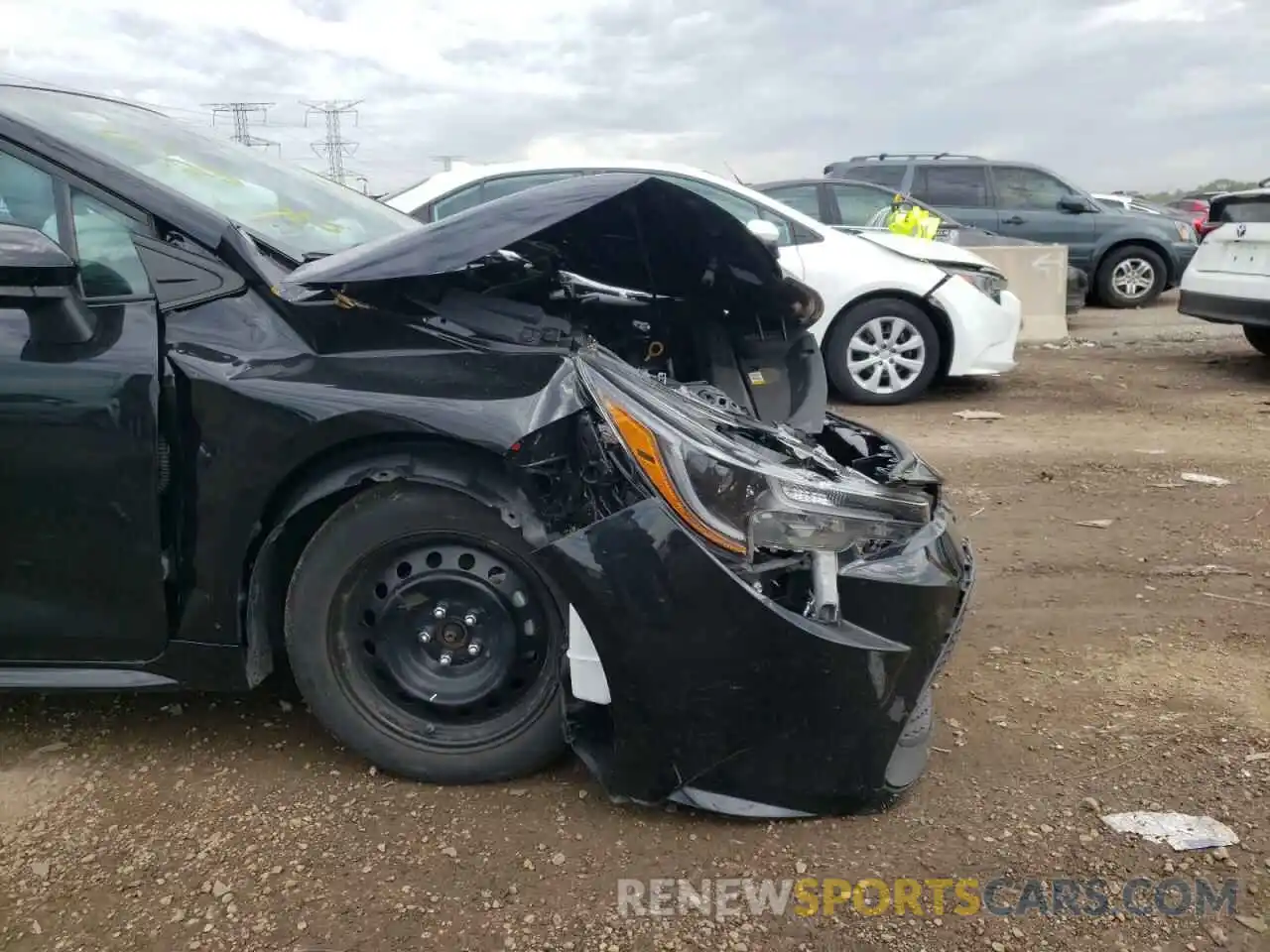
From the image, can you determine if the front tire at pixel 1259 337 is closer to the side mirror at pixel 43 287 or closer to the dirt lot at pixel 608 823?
the dirt lot at pixel 608 823

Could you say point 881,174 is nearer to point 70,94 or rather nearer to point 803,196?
point 803,196

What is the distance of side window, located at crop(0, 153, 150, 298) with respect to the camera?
2.37 m

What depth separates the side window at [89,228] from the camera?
7.76ft

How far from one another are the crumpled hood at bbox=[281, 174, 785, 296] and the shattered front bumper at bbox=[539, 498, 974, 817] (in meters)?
0.72

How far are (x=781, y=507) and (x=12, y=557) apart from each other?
1.82 m

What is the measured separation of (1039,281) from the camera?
1023 centimetres

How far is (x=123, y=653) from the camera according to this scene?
2.43m

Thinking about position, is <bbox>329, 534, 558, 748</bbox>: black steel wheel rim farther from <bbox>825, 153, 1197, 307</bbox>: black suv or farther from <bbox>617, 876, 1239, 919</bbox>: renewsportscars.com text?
<bbox>825, 153, 1197, 307</bbox>: black suv

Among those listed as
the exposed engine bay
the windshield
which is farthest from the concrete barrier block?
the windshield

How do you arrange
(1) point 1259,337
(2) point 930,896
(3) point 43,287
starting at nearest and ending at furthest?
(2) point 930,896
(3) point 43,287
(1) point 1259,337

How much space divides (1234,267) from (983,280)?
7.55 ft

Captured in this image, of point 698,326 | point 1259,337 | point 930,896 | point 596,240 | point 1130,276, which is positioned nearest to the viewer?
point 930,896

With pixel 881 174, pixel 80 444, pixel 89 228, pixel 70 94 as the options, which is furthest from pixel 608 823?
pixel 881 174

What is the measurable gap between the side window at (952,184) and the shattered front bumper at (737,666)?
10979 millimetres
